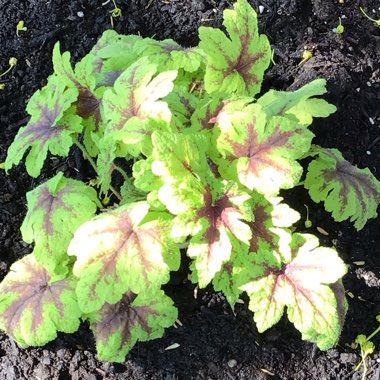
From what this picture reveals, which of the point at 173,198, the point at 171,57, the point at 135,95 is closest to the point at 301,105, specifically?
the point at 171,57

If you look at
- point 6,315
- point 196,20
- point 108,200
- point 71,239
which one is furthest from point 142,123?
point 196,20

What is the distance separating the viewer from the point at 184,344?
217 cm

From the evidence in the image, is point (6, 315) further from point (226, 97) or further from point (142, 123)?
point (226, 97)

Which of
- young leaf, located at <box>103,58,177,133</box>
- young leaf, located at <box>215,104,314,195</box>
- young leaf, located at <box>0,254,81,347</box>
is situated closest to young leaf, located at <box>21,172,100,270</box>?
young leaf, located at <box>0,254,81,347</box>

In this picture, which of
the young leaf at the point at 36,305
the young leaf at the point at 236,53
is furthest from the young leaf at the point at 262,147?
the young leaf at the point at 36,305

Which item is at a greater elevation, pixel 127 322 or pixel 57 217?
pixel 57 217

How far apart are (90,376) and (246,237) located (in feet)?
2.72

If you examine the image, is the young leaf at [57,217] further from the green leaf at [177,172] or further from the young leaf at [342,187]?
the young leaf at [342,187]

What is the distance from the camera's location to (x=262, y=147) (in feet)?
5.85

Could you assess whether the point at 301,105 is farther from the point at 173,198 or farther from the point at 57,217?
the point at 57,217

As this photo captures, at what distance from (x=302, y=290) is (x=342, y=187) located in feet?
1.39

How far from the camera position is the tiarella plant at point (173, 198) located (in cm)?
168

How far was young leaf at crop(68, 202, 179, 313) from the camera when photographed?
1670 mm

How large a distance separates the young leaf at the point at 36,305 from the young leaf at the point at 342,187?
2.71ft
